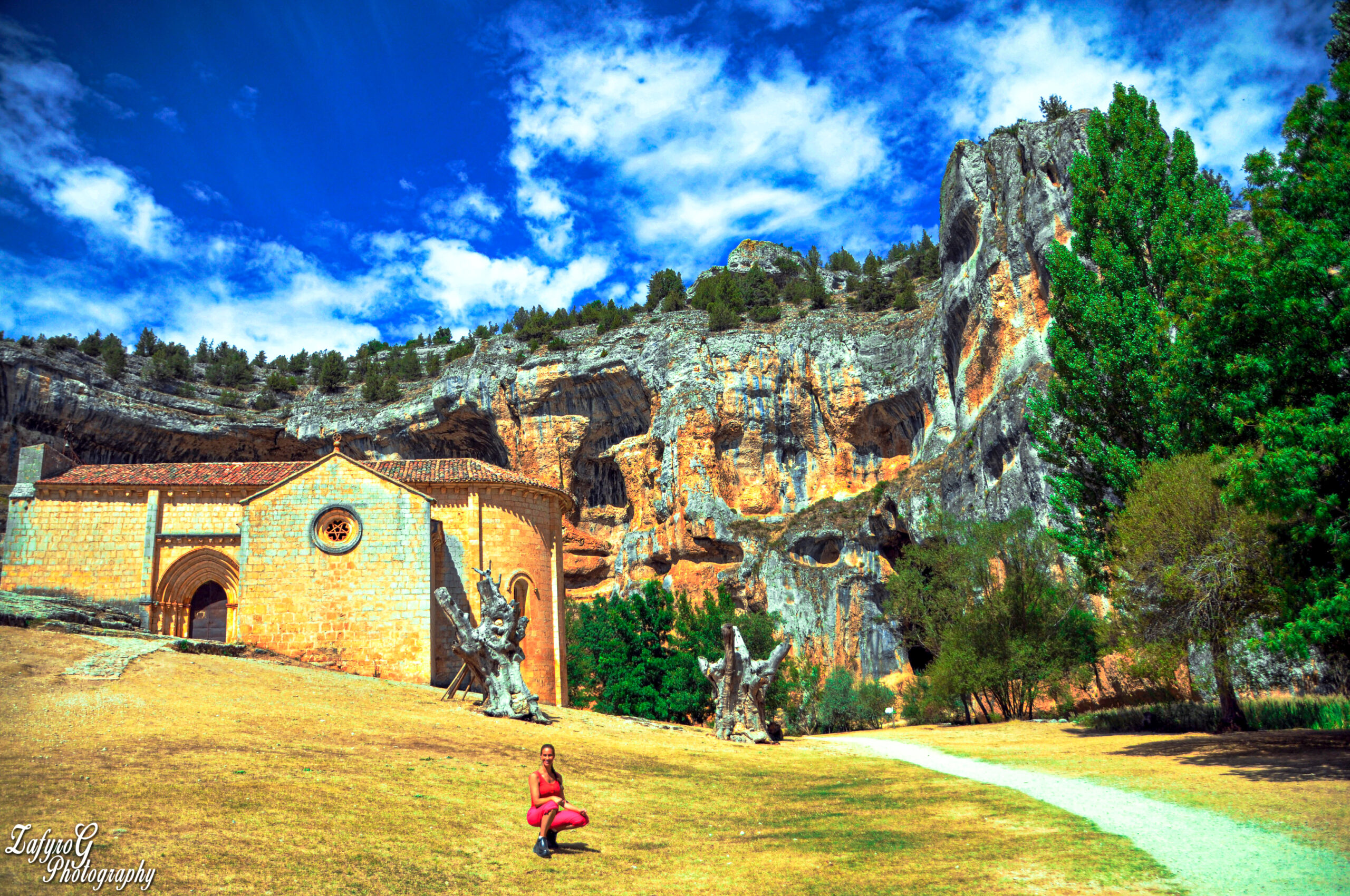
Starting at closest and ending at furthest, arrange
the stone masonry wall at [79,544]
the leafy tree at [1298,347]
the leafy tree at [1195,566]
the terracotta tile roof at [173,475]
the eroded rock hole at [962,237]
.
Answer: the leafy tree at [1298,347] < the leafy tree at [1195,566] < the stone masonry wall at [79,544] < the terracotta tile roof at [173,475] < the eroded rock hole at [962,237]

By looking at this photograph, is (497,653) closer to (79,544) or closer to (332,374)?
(79,544)

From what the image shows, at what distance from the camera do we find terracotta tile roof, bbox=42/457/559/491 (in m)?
27.6

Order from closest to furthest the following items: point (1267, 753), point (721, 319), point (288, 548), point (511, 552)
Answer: point (1267, 753) → point (288, 548) → point (511, 552) → point (721, 319)

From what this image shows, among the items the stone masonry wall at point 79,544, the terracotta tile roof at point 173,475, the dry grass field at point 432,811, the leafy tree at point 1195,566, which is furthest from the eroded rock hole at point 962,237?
the stone masonry wall at point 79,544

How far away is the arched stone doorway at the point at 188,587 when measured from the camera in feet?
89.1

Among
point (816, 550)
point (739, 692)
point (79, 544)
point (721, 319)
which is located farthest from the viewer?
point (721, 319)

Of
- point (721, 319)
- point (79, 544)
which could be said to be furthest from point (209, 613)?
point (721, 319)

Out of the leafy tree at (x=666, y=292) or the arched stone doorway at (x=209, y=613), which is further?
the leafy tree at (x=666, y=292)

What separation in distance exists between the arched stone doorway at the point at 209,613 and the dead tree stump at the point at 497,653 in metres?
14.8

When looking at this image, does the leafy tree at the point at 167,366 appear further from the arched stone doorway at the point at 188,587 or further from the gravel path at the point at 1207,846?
the gravel path at the point at 1207,846

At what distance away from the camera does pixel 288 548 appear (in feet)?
83.6

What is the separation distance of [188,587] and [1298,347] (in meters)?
32.2
